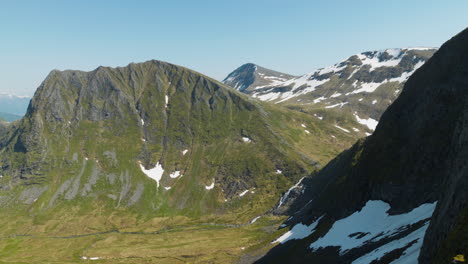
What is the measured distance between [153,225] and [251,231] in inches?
2941

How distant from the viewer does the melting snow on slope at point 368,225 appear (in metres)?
47.9

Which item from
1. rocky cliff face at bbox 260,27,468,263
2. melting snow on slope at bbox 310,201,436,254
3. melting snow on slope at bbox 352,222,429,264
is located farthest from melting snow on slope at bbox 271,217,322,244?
melting snow on slope at bbox 352,222,429,264

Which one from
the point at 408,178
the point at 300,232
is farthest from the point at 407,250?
the point at 300,232

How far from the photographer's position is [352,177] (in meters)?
85.2

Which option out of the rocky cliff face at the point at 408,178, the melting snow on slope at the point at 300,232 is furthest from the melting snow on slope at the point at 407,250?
the melting snow on slope at the point at 300,232

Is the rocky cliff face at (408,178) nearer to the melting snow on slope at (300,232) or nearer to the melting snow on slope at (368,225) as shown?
the melting snow on slope at (368,225)

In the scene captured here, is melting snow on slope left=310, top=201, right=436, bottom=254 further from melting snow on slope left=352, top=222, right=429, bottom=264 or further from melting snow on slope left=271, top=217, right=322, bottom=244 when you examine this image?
melting snow on slope left=271, top=217, right=322, bottom=244

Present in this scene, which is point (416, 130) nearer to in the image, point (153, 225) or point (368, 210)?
point (368, 210)

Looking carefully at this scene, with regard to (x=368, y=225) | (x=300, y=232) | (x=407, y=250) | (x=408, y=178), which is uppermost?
(x=408, y=178)

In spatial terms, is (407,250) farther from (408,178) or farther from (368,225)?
(408,178)

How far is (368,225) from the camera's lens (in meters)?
60.2

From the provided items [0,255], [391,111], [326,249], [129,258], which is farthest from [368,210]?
[0,255]

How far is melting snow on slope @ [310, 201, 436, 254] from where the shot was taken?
157 feet

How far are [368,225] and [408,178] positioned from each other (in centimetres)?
1312
